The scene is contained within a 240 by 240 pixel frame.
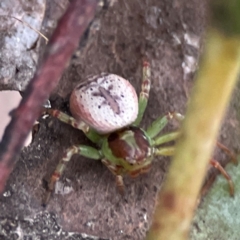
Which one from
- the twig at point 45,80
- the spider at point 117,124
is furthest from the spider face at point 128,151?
the twig at point 45,80

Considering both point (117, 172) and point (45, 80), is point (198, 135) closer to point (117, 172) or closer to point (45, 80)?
point (45, 80)

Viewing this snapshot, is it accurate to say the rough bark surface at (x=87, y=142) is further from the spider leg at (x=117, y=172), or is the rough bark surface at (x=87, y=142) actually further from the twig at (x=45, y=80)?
the twig at (x=45, y=80)

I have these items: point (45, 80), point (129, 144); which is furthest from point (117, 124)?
point (45, 80)

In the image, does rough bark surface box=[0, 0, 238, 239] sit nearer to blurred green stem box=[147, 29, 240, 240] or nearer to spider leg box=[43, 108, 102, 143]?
spider leg box=[43, 108, 102, 143]

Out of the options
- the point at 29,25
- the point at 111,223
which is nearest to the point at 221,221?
the point at 111,223

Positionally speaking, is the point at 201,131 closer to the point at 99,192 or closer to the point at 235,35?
the point at 235,35
